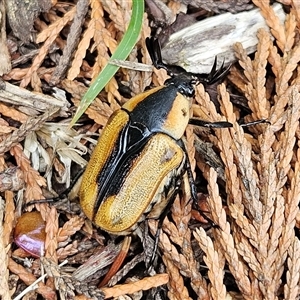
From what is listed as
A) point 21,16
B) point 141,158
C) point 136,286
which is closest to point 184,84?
point 141,158

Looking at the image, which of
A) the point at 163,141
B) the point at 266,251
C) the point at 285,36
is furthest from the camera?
the point at 285,36

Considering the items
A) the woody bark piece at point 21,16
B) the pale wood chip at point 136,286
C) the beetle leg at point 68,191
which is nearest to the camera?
the pale wood chip at point 136,286

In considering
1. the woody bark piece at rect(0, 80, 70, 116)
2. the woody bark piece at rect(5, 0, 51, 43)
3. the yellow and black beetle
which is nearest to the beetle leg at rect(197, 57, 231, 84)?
the yellow and black beetle

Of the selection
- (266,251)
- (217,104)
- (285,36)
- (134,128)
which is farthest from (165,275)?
(285,36)

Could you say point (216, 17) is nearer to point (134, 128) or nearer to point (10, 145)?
point (134, 128)

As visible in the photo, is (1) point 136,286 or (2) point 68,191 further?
(2) point 68,191

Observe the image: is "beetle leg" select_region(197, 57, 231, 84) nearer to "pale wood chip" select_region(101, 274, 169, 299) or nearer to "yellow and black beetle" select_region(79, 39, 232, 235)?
"yellow and black beetle" select_region(79, 39, 232, 235)

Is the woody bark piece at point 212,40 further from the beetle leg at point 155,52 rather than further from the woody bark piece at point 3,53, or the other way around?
the woody bark piece at point 3,53

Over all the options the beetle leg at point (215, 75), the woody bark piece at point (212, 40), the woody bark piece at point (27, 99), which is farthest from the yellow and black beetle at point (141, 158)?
the woody bark piece at point (27, 99)

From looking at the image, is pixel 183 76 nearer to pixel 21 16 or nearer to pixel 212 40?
pixel 212 40
